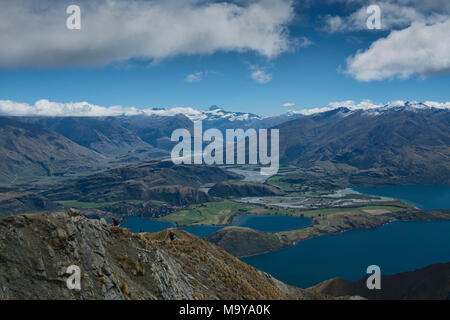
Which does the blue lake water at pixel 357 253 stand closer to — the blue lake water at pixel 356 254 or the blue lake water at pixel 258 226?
the blue lake water at pixel 356 254

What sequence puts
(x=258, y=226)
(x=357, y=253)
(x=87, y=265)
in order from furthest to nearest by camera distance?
1. (x=258, y=226)
2. (x=357, y=253)
3. (x=87, y=265)

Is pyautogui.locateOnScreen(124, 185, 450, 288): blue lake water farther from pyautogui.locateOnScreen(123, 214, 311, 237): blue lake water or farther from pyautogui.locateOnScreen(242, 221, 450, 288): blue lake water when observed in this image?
pyautogui.locateOnScreen(123, 214, 311, 237): blue lake water

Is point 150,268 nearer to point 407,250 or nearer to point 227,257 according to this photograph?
point 227,257

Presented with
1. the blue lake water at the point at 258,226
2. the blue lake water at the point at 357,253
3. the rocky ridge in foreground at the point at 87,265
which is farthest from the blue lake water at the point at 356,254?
the rocky ridge in foreground at the point at 87,265

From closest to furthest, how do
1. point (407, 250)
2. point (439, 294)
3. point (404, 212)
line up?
point (439, 294)
point (407, 250)
point (404, 212)

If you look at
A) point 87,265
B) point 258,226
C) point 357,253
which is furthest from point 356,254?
point 87,265

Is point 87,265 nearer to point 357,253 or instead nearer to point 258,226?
point 357,253
